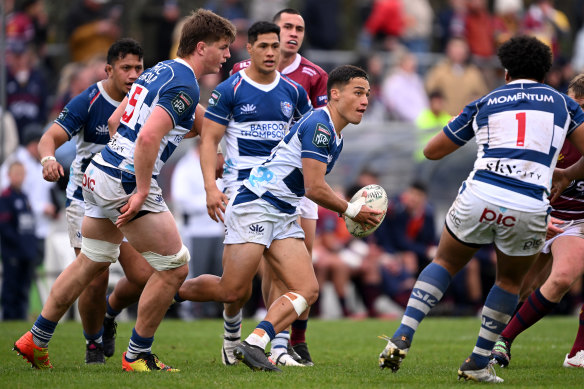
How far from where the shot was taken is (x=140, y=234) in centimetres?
709

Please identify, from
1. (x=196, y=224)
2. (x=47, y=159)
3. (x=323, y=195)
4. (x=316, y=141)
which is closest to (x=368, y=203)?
(x=323, y=195)

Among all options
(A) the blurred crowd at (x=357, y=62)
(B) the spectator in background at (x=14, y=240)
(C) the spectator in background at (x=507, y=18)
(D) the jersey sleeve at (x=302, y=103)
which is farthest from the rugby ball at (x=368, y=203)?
(C) the spectator in background at (x=507, y=18)

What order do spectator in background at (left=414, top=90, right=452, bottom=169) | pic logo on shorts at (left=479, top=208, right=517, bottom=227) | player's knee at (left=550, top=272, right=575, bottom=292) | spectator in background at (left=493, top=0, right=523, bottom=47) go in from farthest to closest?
spectator in background at (left=493, top=0, right=523, bottom=47) < spectator in background at (left=414, top=90, right=452, bottom=169) < player's knee at (left=550, top=272, right=575, bottom=292) < pic logo on shorts at (left=479, top=208, right=517, bottom=227)

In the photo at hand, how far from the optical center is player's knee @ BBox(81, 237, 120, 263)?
24.3ft

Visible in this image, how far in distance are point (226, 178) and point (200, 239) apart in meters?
6.76

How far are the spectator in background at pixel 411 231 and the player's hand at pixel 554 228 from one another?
24.1ft

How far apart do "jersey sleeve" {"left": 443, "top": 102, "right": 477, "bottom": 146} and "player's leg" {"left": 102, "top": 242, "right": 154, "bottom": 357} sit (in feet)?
9.67

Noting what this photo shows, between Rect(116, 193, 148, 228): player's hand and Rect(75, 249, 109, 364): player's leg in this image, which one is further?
Rect(75, 249, 109, 364): player's leg

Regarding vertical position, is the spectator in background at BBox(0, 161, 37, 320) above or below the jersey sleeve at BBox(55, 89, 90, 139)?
below

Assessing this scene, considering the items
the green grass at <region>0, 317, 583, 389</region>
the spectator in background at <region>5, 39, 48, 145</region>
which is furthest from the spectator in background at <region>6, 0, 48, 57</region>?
the green grass at <region>0, 317, 583, 389</region>

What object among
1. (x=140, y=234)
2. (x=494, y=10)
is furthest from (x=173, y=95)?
(x=494, y=10)

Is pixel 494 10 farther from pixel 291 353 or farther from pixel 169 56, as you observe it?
pixel 291 353

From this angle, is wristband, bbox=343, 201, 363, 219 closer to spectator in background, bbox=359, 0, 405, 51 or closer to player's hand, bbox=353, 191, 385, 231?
player's hand, bbox=353, 191, 385, 231

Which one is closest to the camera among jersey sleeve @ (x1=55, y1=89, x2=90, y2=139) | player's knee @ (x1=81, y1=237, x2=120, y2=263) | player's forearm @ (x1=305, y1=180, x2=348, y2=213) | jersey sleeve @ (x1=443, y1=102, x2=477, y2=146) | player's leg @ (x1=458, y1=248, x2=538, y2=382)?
player's leg @ (x1=458, y1=248, x2=538, y2=382)
